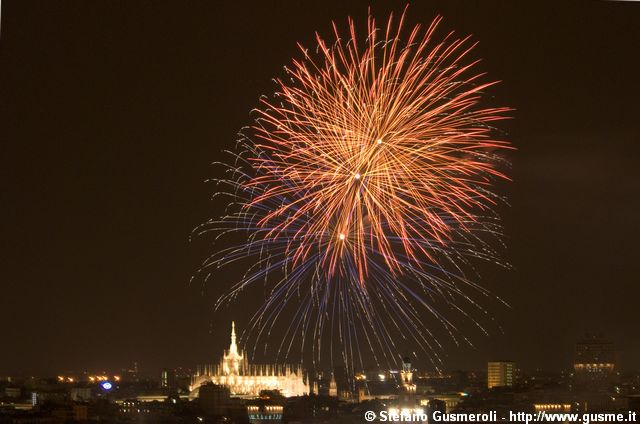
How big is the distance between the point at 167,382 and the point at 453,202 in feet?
19.9

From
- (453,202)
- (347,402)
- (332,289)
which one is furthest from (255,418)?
(453,202)

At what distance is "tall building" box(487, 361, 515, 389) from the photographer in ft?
38.0

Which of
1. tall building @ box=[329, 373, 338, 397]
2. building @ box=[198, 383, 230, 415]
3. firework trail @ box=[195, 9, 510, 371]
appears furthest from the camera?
tall building @ box=[329, 373, 338, 397]

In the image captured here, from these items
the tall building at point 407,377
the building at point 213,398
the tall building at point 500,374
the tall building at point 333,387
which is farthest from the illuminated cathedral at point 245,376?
the tall building at point 500,374

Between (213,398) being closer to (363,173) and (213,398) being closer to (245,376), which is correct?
(245,376)

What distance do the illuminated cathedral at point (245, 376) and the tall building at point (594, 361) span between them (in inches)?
104

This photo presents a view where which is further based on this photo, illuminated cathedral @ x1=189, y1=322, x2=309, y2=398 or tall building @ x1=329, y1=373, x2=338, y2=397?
tall building @ x1=329, y1=373, x2=338, y2=397

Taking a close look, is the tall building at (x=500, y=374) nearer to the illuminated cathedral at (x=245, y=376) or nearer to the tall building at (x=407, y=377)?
the tall building at (x=407, y=377)

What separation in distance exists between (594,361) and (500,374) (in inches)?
41.1

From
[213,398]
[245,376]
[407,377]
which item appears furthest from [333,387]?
[407,377]

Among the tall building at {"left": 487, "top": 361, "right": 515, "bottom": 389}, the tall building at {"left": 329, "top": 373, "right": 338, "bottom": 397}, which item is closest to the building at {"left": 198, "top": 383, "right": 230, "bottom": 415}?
the tall building at {"left": 329, "top": 373, "right": 338, "bottom": 397}

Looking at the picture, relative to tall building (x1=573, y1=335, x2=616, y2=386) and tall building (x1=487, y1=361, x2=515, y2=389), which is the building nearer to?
tall building (x1=487, y1=361, x2=515, y2=389)

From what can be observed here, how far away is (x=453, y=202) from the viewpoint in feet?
29.5

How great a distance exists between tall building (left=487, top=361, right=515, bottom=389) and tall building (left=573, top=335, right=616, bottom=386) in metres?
0.65
